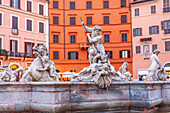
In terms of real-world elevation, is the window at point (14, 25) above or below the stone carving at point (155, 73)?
above

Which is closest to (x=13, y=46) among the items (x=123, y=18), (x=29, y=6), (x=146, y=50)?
(x=29, y=6)

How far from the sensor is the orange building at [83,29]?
141 feet

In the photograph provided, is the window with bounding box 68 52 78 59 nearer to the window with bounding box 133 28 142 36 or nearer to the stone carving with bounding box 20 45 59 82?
the window with bounding box 133 28 142 36

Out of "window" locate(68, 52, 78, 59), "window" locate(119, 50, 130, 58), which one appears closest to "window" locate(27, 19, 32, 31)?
"window" locate(68, 52, 78, 59)

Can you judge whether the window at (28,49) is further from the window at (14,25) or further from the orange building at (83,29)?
the orange building at (83,29)

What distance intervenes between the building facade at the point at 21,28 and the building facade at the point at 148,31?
16213 mm

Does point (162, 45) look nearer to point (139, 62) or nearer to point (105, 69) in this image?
point (139, 62)

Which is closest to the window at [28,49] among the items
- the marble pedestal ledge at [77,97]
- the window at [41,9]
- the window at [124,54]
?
the window at [41,9]

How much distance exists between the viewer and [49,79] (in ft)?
28.2

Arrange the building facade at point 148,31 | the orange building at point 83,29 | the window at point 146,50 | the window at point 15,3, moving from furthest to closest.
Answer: the orange building at point 83,29, the window at point 146,50, the building facade at point 148,31, the window at point 15,3

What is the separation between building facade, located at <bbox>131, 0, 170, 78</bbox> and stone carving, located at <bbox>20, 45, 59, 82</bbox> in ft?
102

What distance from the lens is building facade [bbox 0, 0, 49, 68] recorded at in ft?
118

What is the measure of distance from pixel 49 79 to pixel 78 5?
1476 inches

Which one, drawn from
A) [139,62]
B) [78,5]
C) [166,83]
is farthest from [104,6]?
[166,83]
